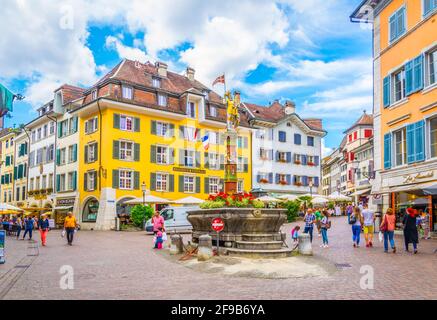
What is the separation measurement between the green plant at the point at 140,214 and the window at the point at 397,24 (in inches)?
813

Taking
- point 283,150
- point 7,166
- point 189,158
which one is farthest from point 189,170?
point 7,166

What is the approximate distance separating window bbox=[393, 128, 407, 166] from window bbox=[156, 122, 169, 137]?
970 inches

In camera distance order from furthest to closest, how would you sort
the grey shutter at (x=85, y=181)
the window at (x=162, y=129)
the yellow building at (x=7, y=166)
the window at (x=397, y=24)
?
the yellow building at (x=7, y=166) → the window at (x=162, y=129) → the grey shutter at (x=85, y=181) → the window at (x=397, y=24)

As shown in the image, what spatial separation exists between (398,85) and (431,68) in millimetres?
3117

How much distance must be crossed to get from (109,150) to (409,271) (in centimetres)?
3260

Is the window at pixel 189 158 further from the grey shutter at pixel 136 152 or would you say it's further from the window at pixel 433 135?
the window at pixel 433 135

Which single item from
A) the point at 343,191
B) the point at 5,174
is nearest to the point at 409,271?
the point at 5,174

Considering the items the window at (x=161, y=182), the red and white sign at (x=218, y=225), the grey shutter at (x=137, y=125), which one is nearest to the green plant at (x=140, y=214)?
the window at (x=161, y=182)

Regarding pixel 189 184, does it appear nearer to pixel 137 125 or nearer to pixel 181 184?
pixel 181 184

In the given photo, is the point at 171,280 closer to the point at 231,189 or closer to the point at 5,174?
the point at 231,189

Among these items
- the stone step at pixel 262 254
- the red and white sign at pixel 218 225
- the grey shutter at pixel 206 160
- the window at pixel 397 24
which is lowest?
the stone step at pixel 262 254

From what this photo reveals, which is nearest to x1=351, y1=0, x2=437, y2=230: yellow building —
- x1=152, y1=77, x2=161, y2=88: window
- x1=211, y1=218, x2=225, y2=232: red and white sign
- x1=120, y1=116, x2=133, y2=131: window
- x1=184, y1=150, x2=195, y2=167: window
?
x1=211, y1=218, x2=225, y2=232: red and white sign

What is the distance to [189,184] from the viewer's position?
47312 mm

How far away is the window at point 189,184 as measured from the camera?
46969 mm
